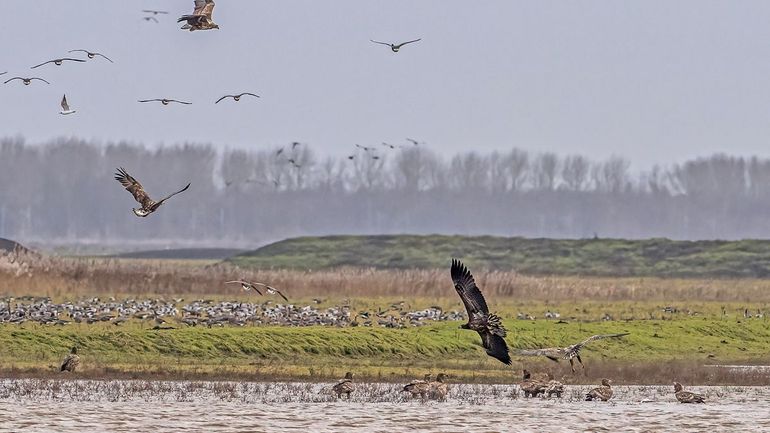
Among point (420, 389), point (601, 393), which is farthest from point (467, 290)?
point (601, 393)

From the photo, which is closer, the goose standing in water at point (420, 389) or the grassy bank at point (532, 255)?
the goose standing in water at point (420, 389)

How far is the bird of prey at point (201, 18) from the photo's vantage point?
Result: 2588cm

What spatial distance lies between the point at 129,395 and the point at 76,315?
1193cm

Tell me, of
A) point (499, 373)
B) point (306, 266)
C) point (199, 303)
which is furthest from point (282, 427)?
point (306, 266)

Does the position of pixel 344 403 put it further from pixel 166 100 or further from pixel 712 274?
pixel 712 274

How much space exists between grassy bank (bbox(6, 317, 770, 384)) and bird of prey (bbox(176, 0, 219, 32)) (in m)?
8.46

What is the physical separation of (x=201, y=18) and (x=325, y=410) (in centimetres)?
696

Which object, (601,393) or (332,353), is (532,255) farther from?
(601,393)

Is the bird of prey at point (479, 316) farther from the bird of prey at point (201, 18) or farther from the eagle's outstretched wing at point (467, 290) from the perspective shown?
the bird of prey at point (201, 18)

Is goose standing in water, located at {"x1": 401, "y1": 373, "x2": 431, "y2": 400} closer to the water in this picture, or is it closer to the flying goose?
the water

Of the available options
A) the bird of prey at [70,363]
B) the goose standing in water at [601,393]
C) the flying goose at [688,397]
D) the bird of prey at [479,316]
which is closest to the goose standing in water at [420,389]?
the goose standing in water at [601,393]

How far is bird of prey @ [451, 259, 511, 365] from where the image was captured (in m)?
23.1

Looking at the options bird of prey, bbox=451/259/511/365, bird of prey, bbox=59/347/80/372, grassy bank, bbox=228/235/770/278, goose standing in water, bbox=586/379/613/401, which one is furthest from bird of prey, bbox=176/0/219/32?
grassy bank, bbox=228/235/770/278

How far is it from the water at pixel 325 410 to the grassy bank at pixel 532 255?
63.9 m
